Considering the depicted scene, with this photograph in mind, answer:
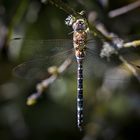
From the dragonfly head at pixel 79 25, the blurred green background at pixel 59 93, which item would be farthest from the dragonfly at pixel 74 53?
the blurred green background at pixel 59 93

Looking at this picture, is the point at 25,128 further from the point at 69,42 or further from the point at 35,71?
the point at 69,42

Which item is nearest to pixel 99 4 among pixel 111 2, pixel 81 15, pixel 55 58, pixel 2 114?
pixel 111 2

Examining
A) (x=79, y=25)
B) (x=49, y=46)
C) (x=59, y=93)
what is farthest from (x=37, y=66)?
(x=59, y=93)

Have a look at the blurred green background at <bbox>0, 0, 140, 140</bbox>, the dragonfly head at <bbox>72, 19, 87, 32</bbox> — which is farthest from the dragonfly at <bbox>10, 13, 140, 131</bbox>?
the blurred green background at <bbox>0, 0, 140, 140</bbox>

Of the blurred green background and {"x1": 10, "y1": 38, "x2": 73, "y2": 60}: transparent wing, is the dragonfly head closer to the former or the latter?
{"x1": 10, "y1": 38, "x2": 73, "y2": 60}: transparent wing

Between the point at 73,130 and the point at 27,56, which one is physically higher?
the point at 27,56

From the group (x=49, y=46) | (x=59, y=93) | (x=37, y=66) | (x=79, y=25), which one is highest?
(x=79, y=25)

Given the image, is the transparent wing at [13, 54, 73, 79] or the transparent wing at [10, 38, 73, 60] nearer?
the transparent wing at [10, 38, 73, 60]

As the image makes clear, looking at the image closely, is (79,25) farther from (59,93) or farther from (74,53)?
(59,93)
